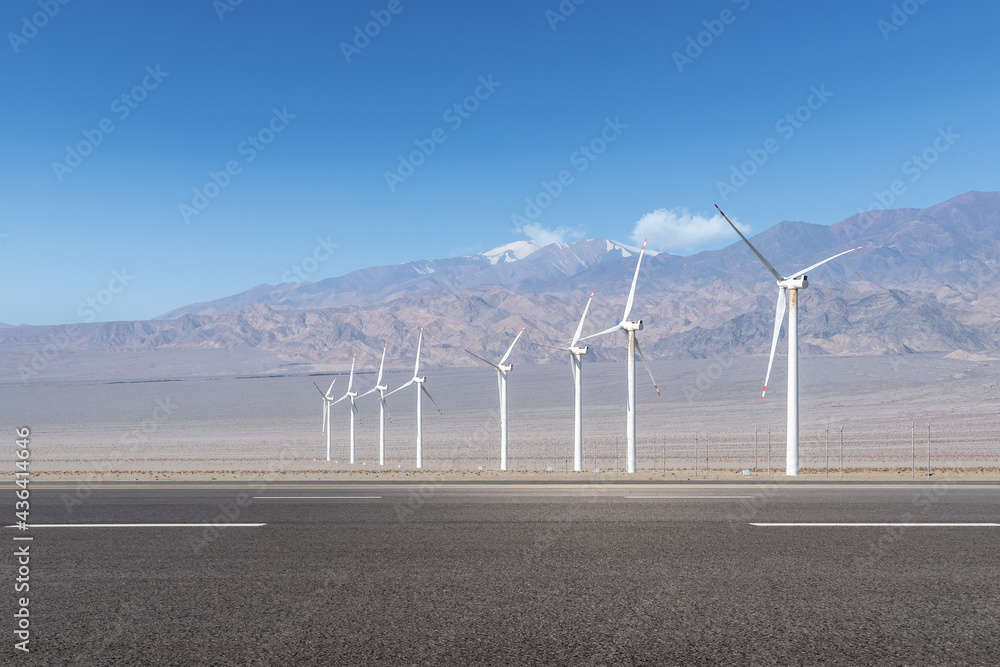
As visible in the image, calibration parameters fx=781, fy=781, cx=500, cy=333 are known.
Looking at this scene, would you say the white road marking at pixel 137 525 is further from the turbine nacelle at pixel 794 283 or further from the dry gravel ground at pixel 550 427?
the turbine nacelle at pixel 794 283

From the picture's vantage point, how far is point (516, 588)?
26.0 ft

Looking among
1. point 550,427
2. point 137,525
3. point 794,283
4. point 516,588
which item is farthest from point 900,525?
point 550,427

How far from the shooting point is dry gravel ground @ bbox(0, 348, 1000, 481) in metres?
62.1

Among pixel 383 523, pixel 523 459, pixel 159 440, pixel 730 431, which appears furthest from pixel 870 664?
pixel 159 440

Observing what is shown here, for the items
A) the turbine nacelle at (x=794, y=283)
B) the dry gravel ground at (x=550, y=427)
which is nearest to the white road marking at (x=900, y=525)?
the dry gravel ground at (x=550, y=427)

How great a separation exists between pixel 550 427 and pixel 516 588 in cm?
9971

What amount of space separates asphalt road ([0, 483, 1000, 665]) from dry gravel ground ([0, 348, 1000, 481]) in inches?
410

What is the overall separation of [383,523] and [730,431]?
91026 millimetres

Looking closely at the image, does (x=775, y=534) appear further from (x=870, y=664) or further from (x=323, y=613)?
(x=323, y=613)

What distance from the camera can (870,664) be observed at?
5949 mm

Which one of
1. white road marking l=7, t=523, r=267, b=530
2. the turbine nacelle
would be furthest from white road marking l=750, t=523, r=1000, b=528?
the turbine nacelle

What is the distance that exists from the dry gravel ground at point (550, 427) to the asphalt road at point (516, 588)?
1041 cm

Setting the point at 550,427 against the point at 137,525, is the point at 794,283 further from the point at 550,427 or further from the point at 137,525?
the point at 550,427

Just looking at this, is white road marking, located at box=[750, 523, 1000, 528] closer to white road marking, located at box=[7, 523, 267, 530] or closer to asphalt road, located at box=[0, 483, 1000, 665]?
asphalt road, located at box=[0, 483, 1000, 665]
